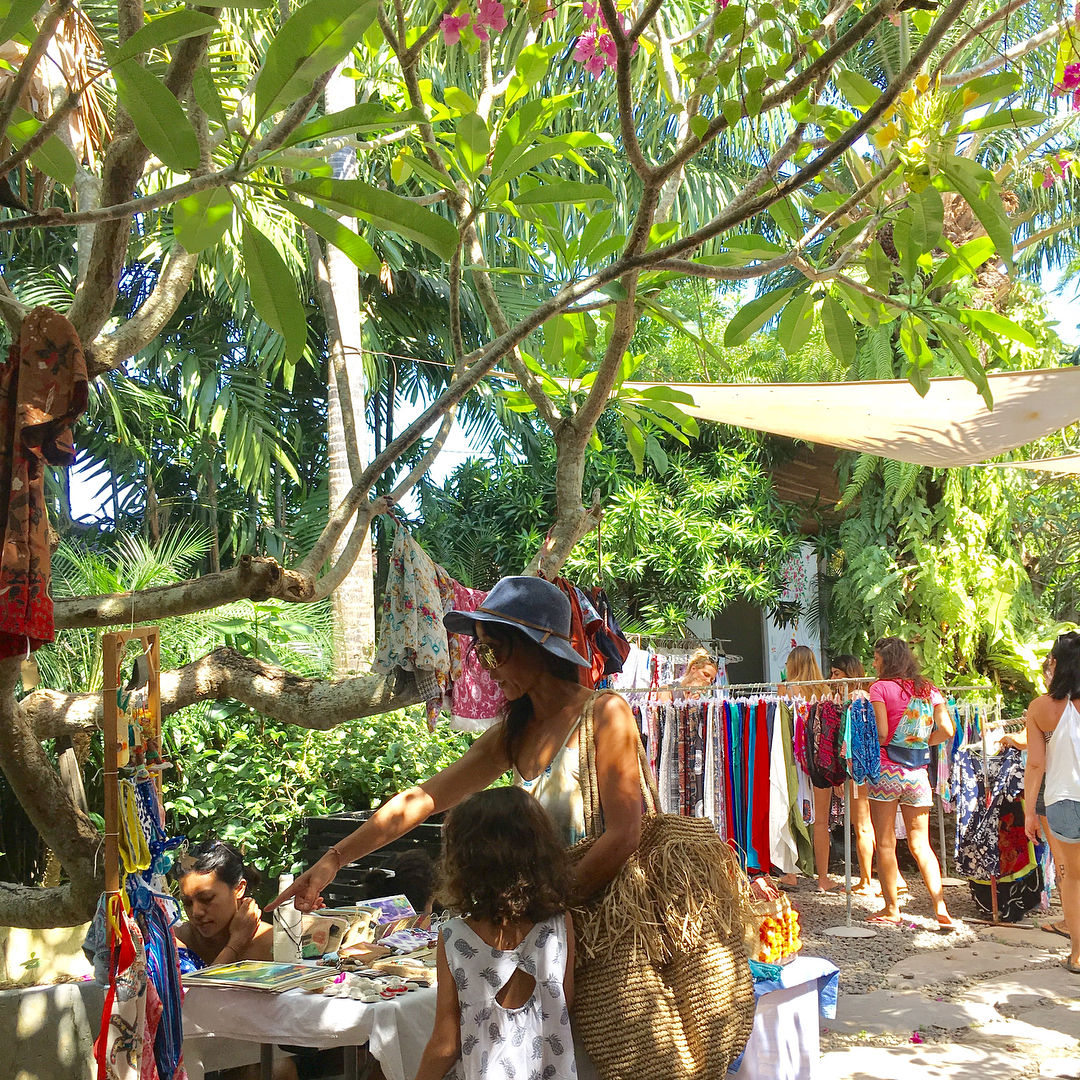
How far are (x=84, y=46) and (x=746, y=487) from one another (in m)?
7.73

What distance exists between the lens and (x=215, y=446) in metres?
11.7

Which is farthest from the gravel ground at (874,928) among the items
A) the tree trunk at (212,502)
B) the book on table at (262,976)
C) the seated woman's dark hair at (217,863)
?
the tree trunk at (212,502)

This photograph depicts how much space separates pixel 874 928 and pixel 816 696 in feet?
5.05

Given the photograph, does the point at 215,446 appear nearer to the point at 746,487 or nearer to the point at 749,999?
the point at 746,487

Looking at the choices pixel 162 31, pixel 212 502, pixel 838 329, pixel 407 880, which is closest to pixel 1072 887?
pixel 407 880

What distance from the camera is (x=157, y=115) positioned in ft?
4.90

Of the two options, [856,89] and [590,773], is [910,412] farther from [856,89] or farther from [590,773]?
[590,773]

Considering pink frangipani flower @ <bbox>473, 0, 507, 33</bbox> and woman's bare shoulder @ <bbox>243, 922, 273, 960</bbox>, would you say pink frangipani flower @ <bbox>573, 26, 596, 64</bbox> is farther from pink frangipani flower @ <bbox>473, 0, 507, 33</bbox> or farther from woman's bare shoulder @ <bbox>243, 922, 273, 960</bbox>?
woman's bare shoulder @ <bbox>243, 922, 273, 960</bbox>

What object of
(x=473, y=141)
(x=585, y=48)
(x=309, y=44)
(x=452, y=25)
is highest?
(x=585, y=48)

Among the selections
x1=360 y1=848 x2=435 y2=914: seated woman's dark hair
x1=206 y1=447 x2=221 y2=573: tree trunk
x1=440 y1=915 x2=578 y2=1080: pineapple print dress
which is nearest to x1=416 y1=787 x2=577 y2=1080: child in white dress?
x1=440 y1=915 x2=578 y2=1080: pineapple print dress

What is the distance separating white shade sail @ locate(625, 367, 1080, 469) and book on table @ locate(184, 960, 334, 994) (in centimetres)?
365

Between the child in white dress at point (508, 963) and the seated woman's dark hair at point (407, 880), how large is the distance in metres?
2.09

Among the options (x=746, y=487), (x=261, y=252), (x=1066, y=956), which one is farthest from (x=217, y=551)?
(x=261, y=252)

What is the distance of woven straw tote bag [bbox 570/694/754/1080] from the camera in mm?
2062
